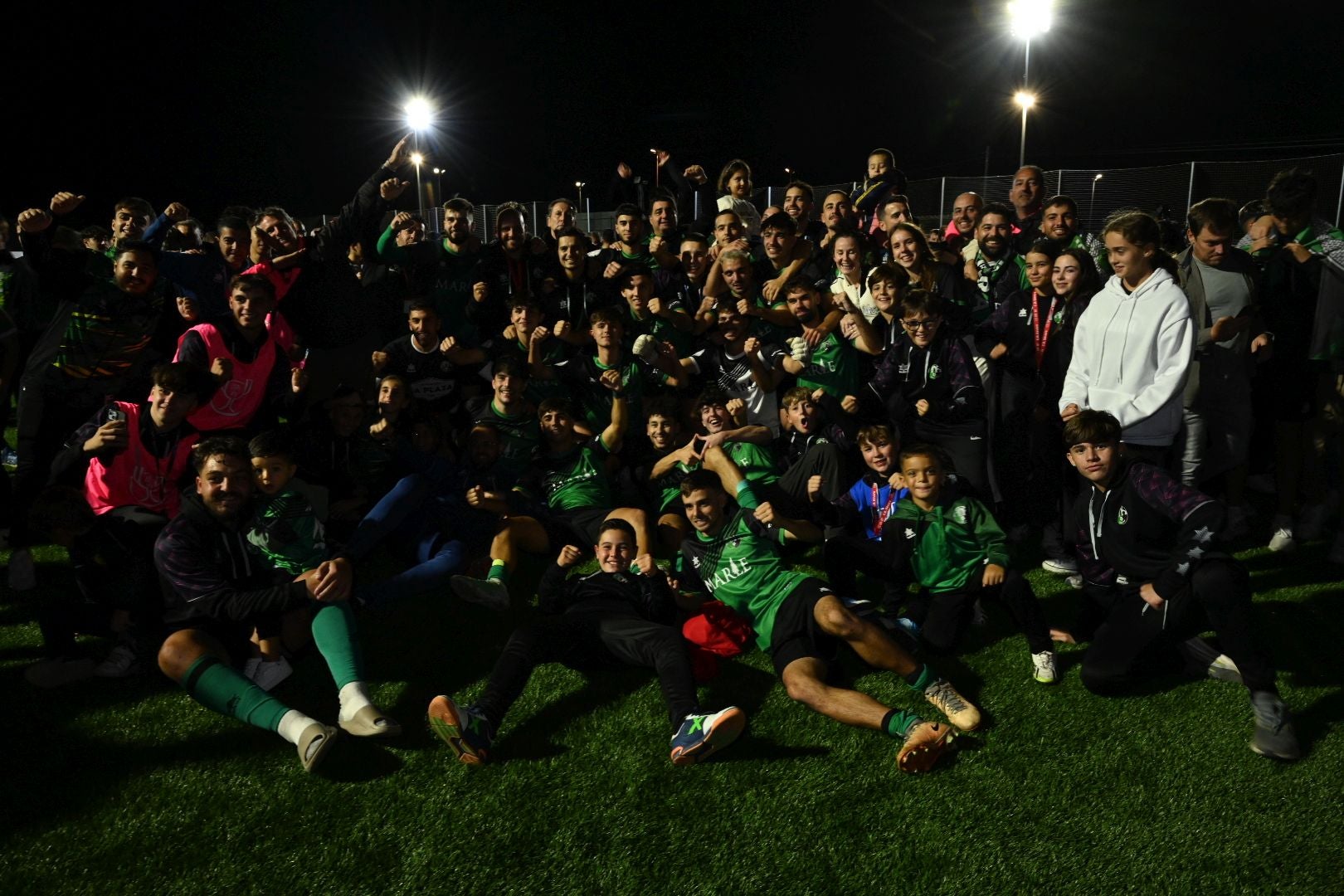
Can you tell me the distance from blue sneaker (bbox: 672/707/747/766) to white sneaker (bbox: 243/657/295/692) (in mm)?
2110

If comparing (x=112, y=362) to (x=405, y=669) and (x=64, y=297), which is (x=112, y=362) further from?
(x=405, y=669)

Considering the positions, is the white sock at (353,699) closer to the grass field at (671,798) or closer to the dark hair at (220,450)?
the grass field at (671,798)

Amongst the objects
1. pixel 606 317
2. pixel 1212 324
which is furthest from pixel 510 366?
pixel 1212 324

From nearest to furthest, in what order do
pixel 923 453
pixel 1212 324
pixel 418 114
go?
pixel 923 453 < pixel 1212 324 < pixel 418 114

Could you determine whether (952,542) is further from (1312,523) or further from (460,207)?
(460,207)

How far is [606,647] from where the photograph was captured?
14.1 ft

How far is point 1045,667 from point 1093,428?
1233mm

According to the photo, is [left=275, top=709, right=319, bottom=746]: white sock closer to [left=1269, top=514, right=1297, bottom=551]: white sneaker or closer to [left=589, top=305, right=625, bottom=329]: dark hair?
[left=589, top=305, right=625, bottom=329]: dark hair

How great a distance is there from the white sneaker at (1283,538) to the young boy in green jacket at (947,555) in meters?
2.45

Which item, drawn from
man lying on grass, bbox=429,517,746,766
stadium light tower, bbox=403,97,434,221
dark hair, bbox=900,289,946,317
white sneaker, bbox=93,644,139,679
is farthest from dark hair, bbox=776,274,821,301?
stadium light tower, bbox=403,97,434,221

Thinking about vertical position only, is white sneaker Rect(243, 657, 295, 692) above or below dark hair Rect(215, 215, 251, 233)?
below

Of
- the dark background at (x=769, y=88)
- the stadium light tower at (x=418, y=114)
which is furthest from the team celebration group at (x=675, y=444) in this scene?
the stadium light tower at (x=418, y=114)

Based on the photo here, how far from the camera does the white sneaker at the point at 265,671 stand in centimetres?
427

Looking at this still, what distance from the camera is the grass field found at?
3.12m
